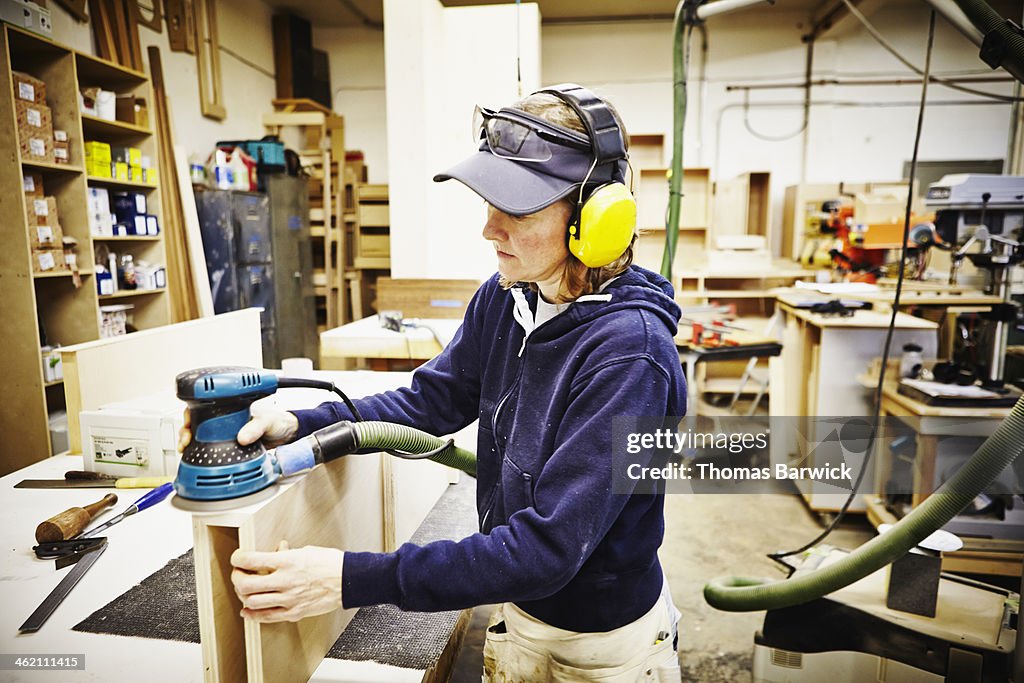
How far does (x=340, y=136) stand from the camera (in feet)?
20.8

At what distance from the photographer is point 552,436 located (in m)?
0.92

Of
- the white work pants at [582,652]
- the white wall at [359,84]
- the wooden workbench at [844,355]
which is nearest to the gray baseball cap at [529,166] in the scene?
the white work pants at [582,652]

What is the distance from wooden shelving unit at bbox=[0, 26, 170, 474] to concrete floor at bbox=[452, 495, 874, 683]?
8.70 feet

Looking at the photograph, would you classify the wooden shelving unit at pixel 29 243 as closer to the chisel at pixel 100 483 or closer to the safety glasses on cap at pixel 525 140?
the chisel at pixel 100 483

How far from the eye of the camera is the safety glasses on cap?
922mm

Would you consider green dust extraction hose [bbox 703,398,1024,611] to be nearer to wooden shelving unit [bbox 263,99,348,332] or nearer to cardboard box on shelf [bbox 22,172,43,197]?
cardboard box on shelf [bbox 22,172,43,197]

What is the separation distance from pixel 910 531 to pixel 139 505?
1.73 m

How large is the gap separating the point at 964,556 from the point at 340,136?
6.18 meters

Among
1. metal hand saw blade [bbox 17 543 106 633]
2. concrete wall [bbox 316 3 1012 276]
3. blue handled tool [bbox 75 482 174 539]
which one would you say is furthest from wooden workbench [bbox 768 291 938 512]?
concrete wall [bbox 316 3 1012 276]

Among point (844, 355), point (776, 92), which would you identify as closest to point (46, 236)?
point (844, 355)

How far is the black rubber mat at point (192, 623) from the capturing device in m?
1.04

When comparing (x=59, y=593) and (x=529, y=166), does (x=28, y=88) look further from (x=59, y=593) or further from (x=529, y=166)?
(x=529, y=166)

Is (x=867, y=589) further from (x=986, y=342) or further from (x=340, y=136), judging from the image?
(x=340, y=136)

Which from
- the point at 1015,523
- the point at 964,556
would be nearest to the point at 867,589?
the point at 964,556
